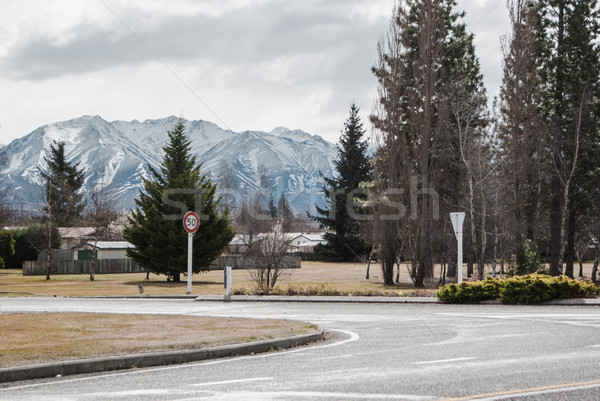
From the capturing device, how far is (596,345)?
10883 mm

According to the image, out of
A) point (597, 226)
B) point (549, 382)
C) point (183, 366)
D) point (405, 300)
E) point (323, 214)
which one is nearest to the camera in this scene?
point (549, 382)

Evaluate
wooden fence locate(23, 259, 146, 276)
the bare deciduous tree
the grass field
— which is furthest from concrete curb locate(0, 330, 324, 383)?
wooden fence locate(23, 259, 146, 276)

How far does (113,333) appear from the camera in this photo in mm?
12656

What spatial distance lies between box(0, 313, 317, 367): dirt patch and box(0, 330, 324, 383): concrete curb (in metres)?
0.36

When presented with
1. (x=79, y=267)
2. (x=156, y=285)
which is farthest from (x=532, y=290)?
(x=79, y=267)

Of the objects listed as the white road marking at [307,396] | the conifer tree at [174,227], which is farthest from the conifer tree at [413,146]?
the white road marking at [307,396]

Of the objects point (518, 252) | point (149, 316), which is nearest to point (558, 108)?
point (518, 252)

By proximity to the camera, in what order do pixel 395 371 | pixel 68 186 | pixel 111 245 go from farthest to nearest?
pixel 68 186 → pixel 111 245 → pixel 395 371

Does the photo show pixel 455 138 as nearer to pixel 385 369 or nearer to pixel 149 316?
pixel 149 316

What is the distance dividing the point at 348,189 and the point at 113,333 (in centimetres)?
6888

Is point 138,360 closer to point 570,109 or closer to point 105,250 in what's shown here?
point 570,109

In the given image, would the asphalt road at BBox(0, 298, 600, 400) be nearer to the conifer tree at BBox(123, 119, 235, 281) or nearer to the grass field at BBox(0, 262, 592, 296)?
the grass field at BBox(0, 262, 592, 296)

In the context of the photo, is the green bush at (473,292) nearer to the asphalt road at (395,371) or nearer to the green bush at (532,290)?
the green bush at (532,290)

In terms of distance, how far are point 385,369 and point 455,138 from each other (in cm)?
3452
